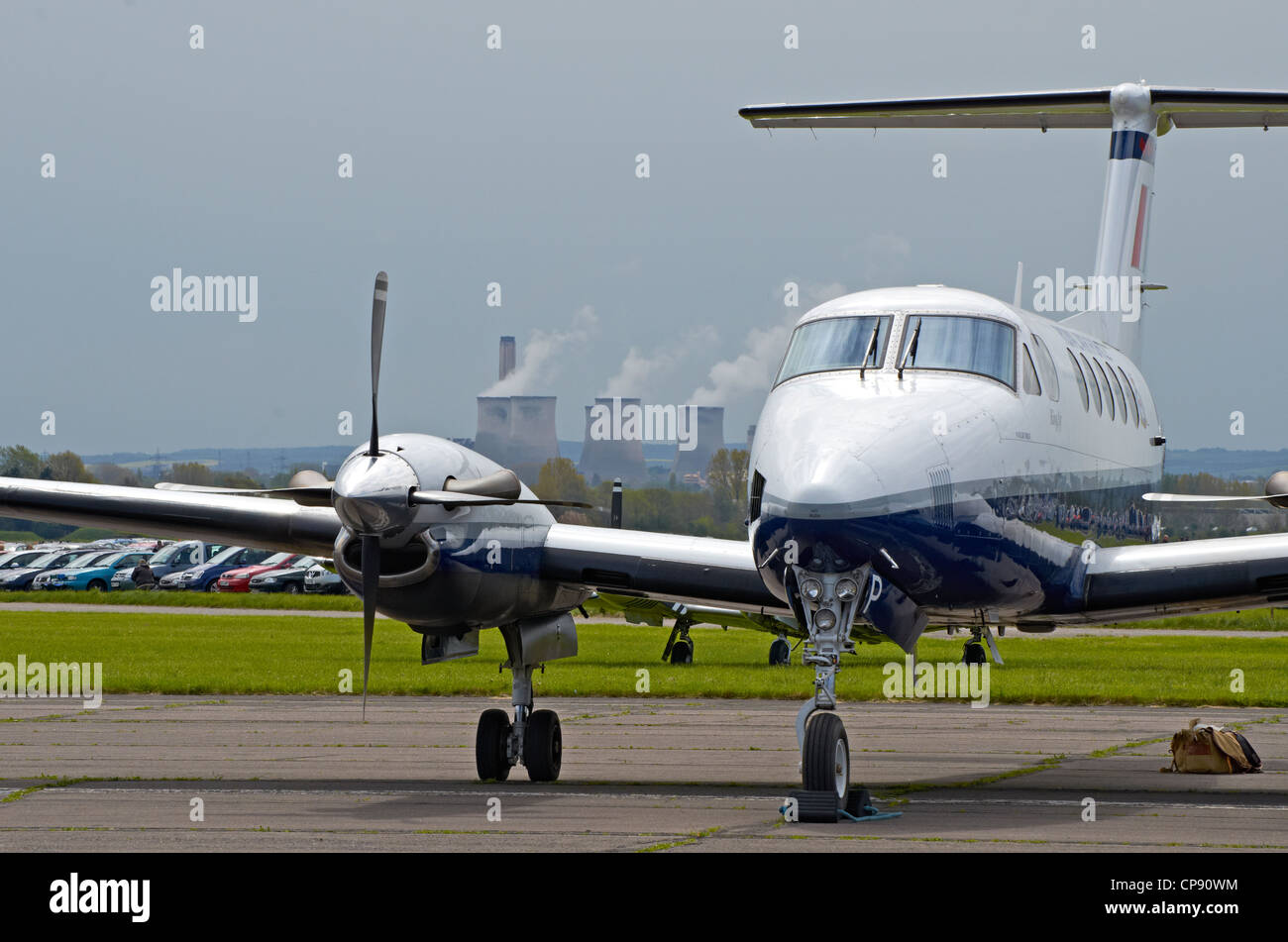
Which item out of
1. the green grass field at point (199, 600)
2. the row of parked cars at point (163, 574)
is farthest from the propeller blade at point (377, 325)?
the row of parked cars at point (163, 574)

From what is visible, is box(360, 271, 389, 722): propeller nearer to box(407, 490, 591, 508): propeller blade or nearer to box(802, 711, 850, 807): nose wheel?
box(407, 490, 591, 508): propeller blade

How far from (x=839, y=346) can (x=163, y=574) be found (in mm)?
61338

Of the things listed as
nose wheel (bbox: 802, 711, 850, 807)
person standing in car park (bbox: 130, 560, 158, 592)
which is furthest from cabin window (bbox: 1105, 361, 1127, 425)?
person standing in car park (bbox: 130, 560, 158, 592)

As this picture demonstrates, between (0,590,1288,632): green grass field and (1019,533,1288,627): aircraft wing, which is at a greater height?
(1019,533,1288,627): aircraft wing

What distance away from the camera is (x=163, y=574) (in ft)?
230

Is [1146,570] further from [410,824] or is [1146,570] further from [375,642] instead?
[375,642]

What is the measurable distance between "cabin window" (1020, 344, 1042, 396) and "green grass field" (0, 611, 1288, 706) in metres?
15.2

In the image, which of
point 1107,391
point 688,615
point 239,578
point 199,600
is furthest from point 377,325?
point 239,578

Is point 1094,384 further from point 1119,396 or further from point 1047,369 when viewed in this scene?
point 1047,369

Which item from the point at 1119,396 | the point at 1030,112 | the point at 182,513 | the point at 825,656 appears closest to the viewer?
the point at 825,656

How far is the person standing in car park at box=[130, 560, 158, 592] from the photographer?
67.1 m

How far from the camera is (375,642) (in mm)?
43969

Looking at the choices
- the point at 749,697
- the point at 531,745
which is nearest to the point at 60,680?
the point at 749,697
